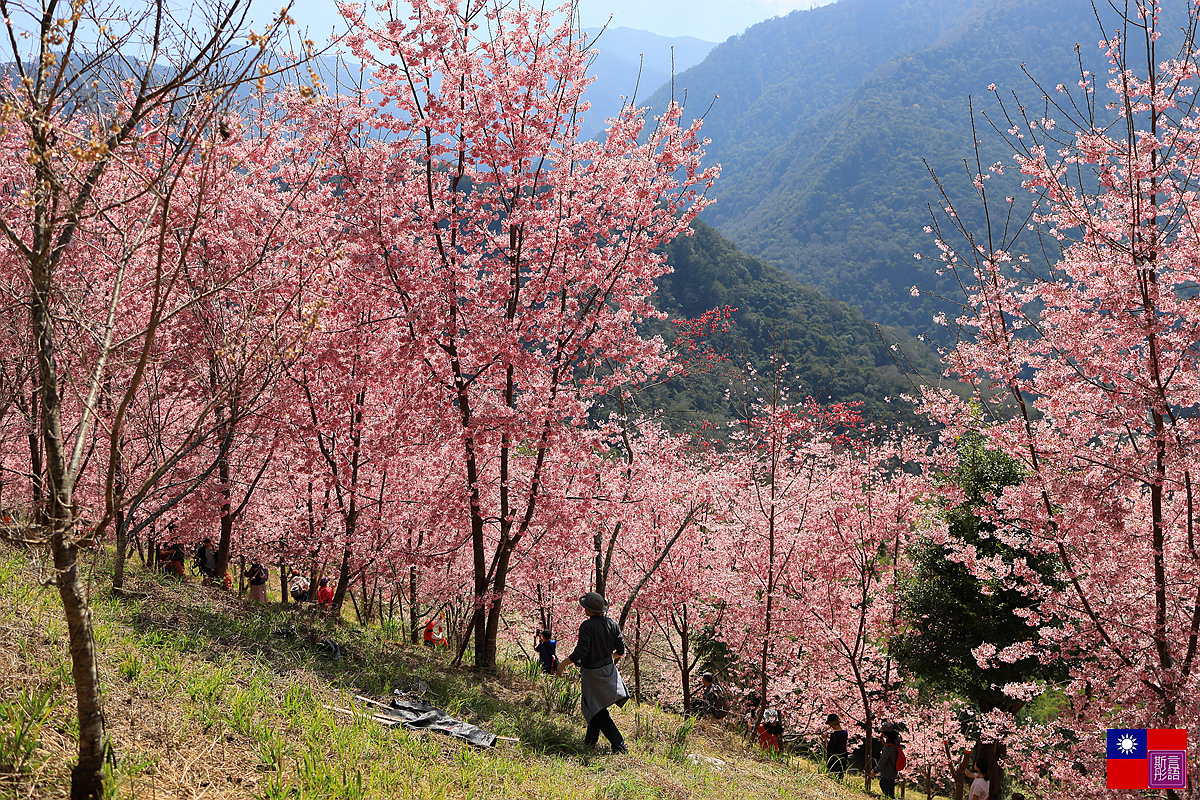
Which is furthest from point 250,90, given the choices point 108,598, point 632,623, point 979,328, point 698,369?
point 632,623

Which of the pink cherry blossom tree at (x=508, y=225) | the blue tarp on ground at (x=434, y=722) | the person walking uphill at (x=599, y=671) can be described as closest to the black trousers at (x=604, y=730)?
the person walking uphill at (x=599, y=671)

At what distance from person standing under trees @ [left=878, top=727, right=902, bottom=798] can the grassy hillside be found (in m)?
2.16

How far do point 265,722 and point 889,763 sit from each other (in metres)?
8.63

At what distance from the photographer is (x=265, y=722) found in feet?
13.7

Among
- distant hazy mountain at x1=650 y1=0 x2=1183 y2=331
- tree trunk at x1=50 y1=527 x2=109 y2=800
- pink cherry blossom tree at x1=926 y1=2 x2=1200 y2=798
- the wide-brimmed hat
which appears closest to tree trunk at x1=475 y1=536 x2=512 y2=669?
the wide-brimmed hat

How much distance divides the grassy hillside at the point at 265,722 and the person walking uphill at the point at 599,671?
236mm

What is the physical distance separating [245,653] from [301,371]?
369 cm

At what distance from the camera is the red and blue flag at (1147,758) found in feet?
16.8

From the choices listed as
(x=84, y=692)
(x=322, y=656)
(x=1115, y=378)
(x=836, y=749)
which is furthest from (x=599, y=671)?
(x=836, y=749)

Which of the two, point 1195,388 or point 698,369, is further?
point 698,369

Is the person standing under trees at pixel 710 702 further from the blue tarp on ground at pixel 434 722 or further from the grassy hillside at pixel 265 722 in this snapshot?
the blue tarp on ground at pixel 434 722

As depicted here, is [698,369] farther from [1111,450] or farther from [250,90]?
[250,90]

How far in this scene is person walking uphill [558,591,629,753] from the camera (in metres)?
6.23

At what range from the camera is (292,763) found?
389 centimetres
